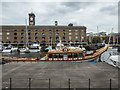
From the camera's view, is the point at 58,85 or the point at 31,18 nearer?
the point at 58,85

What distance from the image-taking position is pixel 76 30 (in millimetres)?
72812

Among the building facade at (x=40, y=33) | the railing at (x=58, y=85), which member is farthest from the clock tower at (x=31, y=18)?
the railing at (x=58, y=85)

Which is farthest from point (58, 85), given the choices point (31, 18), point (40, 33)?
point (31, 18)

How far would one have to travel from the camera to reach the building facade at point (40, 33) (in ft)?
233

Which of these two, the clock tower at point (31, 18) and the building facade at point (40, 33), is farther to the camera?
the clock tower at point (31, 18)

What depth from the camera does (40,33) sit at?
71.2 meters

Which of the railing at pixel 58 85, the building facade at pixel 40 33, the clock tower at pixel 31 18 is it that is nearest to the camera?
the railing at pixel 58 85

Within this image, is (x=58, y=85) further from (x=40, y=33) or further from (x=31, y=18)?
(x=31, y=18)

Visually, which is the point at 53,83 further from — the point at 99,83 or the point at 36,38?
the point at 36,38

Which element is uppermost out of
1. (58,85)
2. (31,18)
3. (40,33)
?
(31,18)

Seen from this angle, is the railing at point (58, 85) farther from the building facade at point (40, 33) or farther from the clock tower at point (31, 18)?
the clock tower at point (31, 18)

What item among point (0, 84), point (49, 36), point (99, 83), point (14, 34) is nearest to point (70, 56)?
point (99, 83)

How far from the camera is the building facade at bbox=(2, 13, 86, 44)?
233ft

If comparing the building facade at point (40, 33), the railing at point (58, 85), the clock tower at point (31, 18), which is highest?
the clock tower at point (31, 18)
